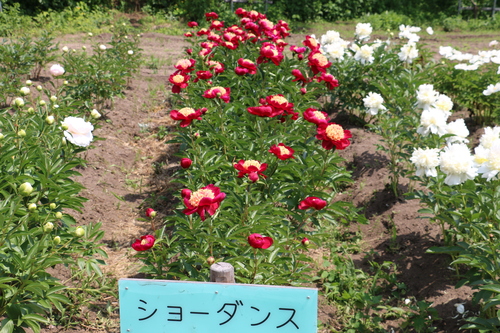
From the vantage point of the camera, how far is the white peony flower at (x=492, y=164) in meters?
2.22

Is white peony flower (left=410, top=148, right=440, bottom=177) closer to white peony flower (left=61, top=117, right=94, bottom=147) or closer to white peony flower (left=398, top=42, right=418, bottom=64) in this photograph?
white peony flower (left=61, top=117, right=94, bottom=147)

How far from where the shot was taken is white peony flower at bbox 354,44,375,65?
4918 millimetres

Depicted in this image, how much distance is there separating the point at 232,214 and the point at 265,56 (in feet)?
5.16

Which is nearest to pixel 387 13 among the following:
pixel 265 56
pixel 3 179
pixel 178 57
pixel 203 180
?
pixel 178 57

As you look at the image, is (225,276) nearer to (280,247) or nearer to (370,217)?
(280,247)

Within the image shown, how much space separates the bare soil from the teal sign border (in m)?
1.01

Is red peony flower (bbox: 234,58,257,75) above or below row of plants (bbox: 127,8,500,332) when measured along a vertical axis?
above

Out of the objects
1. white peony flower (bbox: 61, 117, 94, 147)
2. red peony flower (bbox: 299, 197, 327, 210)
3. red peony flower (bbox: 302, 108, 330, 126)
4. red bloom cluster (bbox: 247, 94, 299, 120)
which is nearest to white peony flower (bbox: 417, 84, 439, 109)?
red peony flower (bbox: 302, 108, 330, 126)

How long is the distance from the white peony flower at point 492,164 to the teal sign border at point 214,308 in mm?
1232

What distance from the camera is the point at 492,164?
2246 mm

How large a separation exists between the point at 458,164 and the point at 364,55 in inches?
110

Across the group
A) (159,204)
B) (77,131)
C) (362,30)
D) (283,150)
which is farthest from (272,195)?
(362,30)

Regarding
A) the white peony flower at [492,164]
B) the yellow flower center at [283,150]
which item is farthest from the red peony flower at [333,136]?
the white peony flower at [492,164]

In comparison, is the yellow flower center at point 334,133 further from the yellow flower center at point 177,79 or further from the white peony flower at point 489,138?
the yellow flower center at point 177,79
